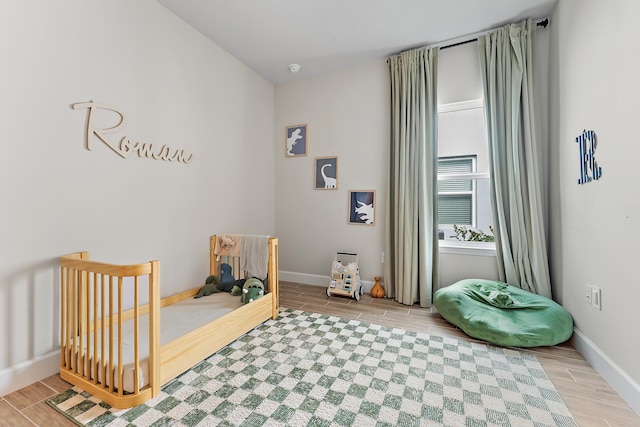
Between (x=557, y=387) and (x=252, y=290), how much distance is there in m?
1.94

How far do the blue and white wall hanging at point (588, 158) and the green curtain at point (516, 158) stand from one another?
499mm

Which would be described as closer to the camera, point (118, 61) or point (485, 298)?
point (118, 61)

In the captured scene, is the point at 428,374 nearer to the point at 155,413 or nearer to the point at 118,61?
the point at 155,413

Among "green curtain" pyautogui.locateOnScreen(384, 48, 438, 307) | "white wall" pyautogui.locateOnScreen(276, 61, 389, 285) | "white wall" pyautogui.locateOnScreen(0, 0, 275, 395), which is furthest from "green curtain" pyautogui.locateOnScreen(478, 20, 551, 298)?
"white wall" pyautogui.locateOnScreen(0, 0, 275, 395)

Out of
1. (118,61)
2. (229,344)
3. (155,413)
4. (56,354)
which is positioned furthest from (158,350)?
(118,61)

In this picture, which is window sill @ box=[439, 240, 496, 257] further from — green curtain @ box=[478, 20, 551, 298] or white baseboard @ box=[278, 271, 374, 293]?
white baseboard @ box=[278, 271, 374, 293]

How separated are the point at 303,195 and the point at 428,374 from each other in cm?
230

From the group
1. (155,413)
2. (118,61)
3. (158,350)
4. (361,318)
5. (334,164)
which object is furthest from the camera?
(334,164)

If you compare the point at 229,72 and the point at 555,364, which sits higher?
the point at 229,72

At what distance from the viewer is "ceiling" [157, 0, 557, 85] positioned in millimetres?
2143

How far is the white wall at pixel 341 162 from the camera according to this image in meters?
2.68

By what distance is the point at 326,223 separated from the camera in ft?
10.7

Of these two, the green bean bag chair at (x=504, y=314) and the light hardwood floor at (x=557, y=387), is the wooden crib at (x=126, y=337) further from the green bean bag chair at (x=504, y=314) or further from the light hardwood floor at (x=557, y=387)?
the green bean bag chair at (x=504, y=314)

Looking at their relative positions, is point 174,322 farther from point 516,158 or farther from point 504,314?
point 516,158
